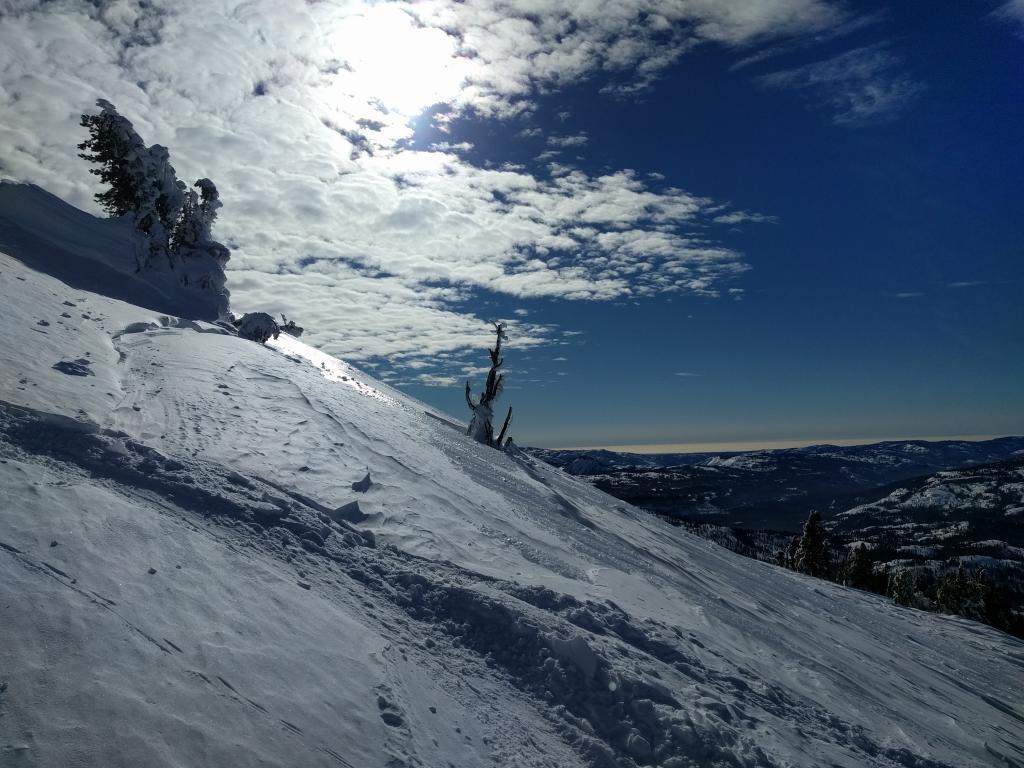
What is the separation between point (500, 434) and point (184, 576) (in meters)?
23.0

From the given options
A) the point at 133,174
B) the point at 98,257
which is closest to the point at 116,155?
the point at 133,174

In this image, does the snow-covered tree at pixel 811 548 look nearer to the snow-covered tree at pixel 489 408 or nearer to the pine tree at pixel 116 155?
the snow-covered tree at pixel 489 408

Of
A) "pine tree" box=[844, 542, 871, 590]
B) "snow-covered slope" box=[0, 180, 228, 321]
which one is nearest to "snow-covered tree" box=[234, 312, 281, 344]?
"snow-covered slope" box=[0, 180, 228, 321]

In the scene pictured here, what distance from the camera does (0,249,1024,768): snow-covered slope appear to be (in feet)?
15.2

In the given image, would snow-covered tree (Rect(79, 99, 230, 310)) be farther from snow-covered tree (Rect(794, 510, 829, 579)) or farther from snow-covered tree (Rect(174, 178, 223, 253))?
snow-covered tree (Rect(794, 510, 829, 579))

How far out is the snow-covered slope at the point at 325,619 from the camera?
182 inches

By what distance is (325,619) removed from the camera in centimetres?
654

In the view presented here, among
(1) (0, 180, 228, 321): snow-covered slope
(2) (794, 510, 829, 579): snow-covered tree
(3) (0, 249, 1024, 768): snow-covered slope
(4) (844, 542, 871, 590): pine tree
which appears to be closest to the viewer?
(3) (0, 249, 1024, 768): snow-covered slope

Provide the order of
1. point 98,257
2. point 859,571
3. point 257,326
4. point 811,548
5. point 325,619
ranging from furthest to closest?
1. point 859,571
2. point 811,548
3. point 257,326
4. point 98,257
5. point 325,619

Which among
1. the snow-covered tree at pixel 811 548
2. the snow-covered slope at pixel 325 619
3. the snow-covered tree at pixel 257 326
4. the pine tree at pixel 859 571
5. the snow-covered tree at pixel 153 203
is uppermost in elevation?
the snow-covered tree at pixel 153 203

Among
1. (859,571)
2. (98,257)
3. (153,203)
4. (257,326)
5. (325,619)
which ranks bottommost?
(859,571)

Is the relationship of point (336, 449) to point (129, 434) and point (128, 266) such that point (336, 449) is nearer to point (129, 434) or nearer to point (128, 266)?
point (129, 434)

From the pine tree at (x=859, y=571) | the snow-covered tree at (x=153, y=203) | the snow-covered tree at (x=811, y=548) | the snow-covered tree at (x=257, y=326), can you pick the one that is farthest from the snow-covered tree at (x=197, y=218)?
the pine tree at (x=859, y=571)

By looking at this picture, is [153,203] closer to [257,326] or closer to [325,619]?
[257,326]
